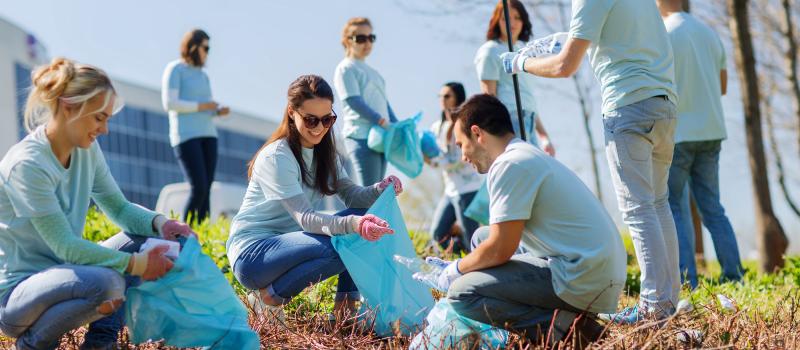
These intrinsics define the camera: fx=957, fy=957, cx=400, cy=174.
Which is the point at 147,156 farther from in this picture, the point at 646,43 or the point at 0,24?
the point at 646,43

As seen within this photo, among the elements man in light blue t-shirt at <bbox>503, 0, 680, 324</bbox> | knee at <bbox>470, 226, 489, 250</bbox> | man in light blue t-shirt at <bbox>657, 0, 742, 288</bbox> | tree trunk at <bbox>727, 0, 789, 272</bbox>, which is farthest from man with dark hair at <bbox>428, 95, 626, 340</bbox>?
tree trunk at <bbox>727, 0, 789, 272</bbox>

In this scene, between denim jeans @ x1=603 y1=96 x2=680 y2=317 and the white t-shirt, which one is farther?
the white t-shirt

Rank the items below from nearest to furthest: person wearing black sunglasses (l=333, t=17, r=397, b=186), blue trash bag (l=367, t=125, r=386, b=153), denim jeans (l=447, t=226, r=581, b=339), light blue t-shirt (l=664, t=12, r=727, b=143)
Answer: denim jeans (l=447, t=226, r=581, b=339) → light blue t-shirt (l=664, t=12, r=727, b=143) → blue trash bag (l=367, t=125, r=386, b=153) → person wearing black sunglasses (l=333, t=17, r=397, b=186)

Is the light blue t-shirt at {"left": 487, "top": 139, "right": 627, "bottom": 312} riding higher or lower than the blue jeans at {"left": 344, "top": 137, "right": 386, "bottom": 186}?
higher

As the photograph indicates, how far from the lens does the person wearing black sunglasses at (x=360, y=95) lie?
20.3 feet

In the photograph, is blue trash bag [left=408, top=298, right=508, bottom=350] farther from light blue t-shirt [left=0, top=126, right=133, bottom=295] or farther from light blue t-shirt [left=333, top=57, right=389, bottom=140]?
light blue t-shirt [left=333, top=57, right=389, bottom=140]

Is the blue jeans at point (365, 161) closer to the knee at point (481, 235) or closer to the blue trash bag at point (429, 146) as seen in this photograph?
the blue trash bag at point (429, 146)

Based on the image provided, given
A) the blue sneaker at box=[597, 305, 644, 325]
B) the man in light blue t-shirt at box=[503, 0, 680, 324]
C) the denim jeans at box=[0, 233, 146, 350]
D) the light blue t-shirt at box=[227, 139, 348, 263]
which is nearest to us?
the denim jeans at box=[0, 233, 146, 350]

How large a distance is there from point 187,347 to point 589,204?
153 cm

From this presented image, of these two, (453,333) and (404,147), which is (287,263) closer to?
(453,333)

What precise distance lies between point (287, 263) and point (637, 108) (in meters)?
1.64

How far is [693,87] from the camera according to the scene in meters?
5.78

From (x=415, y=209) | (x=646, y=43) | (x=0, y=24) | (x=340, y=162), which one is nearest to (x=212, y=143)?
(x=340, y=162)

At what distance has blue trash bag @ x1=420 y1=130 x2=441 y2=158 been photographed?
7102 mm
